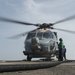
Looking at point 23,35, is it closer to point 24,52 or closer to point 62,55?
point 24,52

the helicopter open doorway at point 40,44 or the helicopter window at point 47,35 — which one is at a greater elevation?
the helicopter window at point 47,35

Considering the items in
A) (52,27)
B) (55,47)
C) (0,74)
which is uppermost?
(52,27)

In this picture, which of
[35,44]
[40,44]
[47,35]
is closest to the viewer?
[35,44]

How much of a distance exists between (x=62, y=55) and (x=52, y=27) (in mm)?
6404

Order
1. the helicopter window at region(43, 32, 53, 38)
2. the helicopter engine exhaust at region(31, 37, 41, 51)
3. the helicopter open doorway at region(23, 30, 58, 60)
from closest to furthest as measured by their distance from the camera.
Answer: the helicopter engine exhaust at region(31, 37, 41, 51) < the helicopter open doorway at region(23, 30, 58, 60) < the helicopter window at region(43, 32, 53, 38)

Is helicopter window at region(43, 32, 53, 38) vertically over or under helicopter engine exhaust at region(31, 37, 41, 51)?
over

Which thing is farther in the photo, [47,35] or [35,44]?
[47,35]

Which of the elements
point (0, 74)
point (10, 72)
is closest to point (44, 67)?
point (10, 72)

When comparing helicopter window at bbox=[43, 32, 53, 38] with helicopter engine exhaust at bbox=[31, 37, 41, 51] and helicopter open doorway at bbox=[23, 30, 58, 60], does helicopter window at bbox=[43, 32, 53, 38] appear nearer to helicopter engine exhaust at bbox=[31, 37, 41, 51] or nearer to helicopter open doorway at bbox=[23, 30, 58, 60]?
helicopter open doorway at bbox=[23, 30, 58, 60]

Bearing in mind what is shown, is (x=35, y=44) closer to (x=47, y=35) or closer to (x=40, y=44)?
(x=40, y=44)

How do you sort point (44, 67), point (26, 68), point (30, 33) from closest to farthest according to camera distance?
1. point (26, 68)
2. point (44, 67)
3. point (30, 33)

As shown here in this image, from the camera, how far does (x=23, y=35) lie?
28125 mm

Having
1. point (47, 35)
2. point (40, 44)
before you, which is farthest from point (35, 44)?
point (47, 35)

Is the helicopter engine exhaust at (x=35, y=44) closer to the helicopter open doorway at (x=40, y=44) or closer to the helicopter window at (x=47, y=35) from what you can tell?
the helicopter open doorway at (x=40, y=44)
